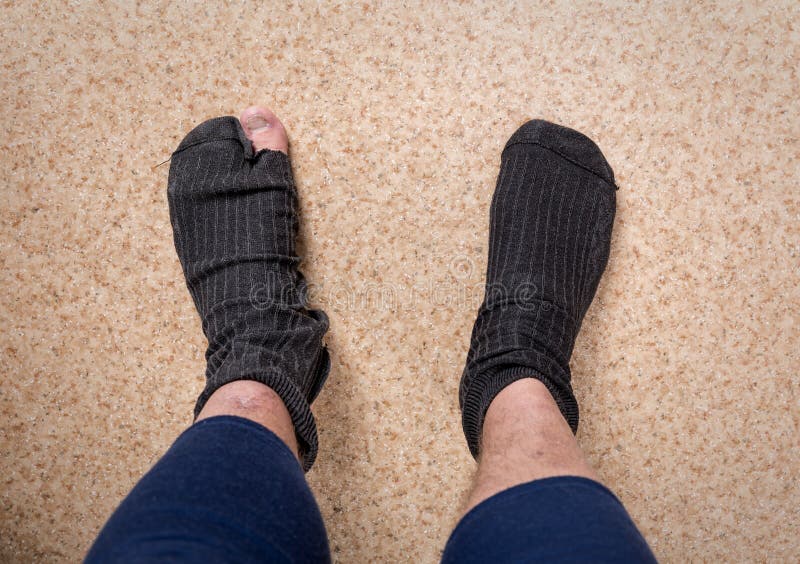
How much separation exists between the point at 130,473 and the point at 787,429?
973 millimetres

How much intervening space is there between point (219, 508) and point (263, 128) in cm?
55

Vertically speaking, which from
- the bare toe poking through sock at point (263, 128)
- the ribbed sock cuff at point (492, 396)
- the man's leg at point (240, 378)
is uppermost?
the bare toe poking through sock at point (263, 128)

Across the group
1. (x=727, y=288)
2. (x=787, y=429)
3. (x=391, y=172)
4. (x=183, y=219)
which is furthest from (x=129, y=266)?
(x=787, y=429)

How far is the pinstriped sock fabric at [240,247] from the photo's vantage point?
0.69 metres

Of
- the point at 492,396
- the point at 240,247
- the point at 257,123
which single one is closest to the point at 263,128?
the point at 257,123

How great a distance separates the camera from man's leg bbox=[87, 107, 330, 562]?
15.8 inches

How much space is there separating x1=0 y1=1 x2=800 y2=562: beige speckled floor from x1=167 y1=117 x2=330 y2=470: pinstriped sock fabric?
1.8 inches

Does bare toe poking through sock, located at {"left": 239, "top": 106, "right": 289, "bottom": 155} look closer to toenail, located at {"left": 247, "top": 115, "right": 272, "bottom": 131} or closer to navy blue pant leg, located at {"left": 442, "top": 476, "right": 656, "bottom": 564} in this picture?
toenail, located at {"left": 247, "top": 115, "right": 272, "bottom": 131}

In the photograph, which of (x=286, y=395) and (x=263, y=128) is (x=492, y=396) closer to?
(x=286, y=395)

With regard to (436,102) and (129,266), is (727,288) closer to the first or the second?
(436,102)

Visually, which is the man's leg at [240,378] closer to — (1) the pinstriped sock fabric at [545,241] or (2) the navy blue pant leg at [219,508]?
(2) the navy blue pant leg at [219,508]

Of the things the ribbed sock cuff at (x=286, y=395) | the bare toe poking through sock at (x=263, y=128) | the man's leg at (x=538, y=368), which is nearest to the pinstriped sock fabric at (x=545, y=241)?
the man's leg at (x=538, y=368)

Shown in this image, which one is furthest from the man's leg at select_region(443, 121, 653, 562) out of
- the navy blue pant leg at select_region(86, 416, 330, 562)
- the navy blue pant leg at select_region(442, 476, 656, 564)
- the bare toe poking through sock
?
the bare toe poking through sock

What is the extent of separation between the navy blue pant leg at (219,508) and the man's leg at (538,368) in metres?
0.14
